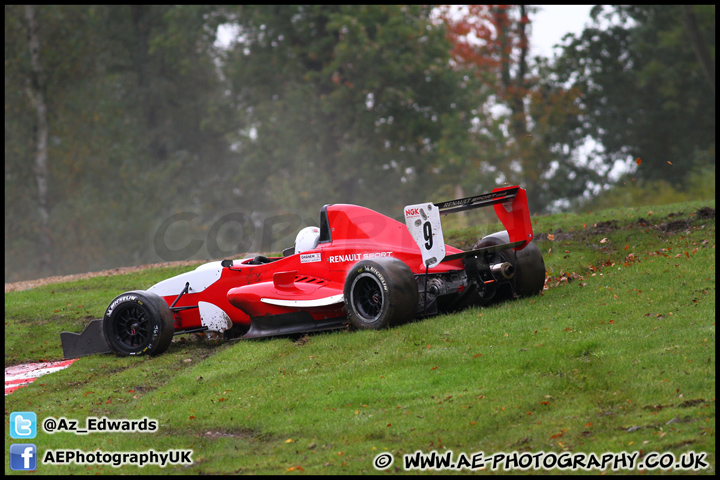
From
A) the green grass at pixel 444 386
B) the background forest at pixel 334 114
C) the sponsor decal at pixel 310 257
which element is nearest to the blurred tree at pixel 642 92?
the background forest at pixel 334 114

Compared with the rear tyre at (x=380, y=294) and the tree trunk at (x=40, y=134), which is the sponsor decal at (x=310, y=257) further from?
the tree trunk at (x=40, y=134)

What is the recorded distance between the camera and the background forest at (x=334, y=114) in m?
38.5

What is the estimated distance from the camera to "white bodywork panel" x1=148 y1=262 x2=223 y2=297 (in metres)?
13.0

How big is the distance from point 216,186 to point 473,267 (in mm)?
43624

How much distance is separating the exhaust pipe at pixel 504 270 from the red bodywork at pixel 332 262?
43cm

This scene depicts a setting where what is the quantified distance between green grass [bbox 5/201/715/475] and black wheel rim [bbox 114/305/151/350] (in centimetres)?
40

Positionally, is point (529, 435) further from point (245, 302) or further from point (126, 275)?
point (126, 275)

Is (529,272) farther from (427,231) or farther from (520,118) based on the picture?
(520,118)

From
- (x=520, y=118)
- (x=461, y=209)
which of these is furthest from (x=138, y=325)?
(x=520, y=118)

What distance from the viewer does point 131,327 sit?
12.1 metres

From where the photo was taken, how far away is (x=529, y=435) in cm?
635

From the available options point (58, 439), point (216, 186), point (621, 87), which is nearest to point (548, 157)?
point (621, 87)

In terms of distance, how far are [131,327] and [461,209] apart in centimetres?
568

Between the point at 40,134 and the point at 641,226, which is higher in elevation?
the point at 40,134
